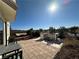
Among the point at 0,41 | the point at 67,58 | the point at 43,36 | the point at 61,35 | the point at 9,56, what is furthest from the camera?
the point at 61,35

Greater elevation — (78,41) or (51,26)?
(51,26)

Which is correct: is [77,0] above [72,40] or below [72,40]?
above

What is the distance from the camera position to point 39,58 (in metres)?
7.65

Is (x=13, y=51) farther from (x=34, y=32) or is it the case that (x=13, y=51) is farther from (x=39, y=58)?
(x=34, y=32)

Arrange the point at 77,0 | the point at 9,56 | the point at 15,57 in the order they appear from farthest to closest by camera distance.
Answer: the point at 77,0 < the point at 15,57 < the point at 9,56

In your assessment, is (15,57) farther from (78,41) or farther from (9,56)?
(78,41)

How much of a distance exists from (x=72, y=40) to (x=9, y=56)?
37.3 ft

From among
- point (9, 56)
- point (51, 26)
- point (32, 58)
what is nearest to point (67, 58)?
point (32, 58)

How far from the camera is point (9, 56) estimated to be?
3.21m

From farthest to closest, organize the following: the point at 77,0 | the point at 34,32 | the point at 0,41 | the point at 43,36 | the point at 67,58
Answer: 1. the point at 34,32
2. the point at 43,36
3. the point at 77,0
4. the point at 67,58
5. the point at 0,41

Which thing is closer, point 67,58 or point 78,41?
point 67,58

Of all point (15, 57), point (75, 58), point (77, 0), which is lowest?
point (75, 58)

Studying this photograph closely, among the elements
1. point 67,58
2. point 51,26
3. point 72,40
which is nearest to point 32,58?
point 67,58

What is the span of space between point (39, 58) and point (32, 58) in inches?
20.5
